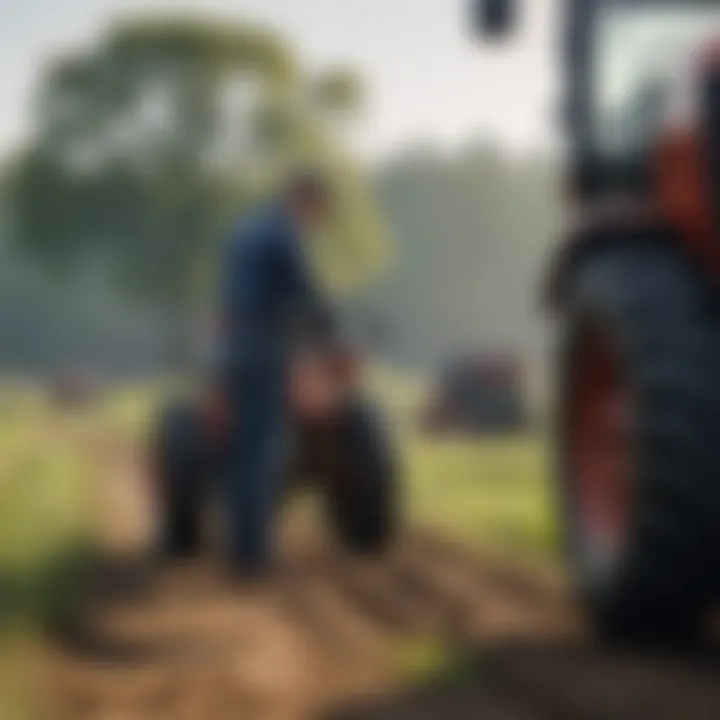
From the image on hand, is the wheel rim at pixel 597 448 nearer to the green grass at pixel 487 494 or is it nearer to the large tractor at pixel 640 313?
the large tractor at pixel 640 313

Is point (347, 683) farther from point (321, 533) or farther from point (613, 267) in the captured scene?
point (321, 533)

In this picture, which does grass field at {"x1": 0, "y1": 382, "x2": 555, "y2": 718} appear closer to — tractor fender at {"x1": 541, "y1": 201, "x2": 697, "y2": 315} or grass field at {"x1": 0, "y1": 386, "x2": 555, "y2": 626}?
grass field at {"x1": 0, "y1": 386, "x2": 555, "y2": 626}

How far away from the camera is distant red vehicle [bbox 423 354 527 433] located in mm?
17641

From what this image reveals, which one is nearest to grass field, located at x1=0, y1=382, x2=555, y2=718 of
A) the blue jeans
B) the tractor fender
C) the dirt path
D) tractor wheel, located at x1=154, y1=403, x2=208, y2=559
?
the dirt path

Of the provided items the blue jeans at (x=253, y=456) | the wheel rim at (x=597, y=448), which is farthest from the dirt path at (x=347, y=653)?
the wheel rim at (x=597, y=448)

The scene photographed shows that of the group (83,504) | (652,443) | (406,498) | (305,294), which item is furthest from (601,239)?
(83,504)

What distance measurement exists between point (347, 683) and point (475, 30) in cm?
199

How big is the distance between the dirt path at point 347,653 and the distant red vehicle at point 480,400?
34.8ft

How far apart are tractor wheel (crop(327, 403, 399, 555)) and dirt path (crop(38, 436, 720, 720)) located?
0.50 metres

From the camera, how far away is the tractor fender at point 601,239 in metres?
4.70

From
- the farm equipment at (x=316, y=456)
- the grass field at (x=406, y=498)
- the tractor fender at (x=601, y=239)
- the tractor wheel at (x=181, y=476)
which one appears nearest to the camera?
the tractor fender at (x=601, y=239)

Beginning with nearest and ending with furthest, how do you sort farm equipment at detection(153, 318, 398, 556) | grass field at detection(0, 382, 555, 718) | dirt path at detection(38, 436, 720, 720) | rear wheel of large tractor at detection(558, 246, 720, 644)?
1. dirt path at detection(38, 436, 720, 720)
2. rear wheel of large tractor at detection(558, 246, 720, 644)
3. grass field at detection(0, 382, 555, 718)
4. farm equipment at detection(153, 318, 398, 556)

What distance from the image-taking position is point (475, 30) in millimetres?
5312

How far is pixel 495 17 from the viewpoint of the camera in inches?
206
